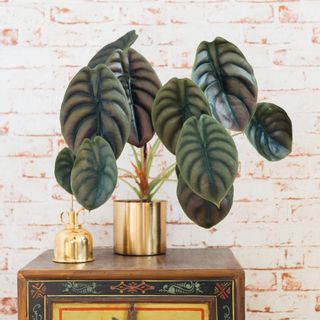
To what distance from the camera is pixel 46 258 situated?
227cm

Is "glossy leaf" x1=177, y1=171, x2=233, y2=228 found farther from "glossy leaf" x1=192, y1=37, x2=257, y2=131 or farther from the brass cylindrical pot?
the brass cylindrical pot

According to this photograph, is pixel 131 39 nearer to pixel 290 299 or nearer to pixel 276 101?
pixel 276 101

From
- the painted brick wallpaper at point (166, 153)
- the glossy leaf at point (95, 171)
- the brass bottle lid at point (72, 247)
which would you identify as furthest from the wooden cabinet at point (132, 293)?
the painted brick wallpaper at point (166, 153)

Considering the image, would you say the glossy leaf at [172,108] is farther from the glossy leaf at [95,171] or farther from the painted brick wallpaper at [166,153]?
the painted brick wallpaper at [166,153]

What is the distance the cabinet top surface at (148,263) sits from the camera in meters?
2.03

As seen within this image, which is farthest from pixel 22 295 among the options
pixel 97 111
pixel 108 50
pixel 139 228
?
pixel 108 50

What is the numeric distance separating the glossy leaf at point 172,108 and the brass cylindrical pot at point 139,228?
41cm

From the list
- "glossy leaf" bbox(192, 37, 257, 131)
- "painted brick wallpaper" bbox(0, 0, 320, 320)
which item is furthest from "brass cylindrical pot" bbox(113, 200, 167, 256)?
"glossy leaf" bbox(192, 37, 257, 131)

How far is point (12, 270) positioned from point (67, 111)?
3.27 feet

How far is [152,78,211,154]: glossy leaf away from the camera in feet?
6.32

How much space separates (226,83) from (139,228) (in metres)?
0.62

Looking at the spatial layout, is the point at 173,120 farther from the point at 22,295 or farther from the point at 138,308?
the point at 22,295

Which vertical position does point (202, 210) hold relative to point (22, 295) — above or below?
above

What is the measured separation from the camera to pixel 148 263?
2127mm
